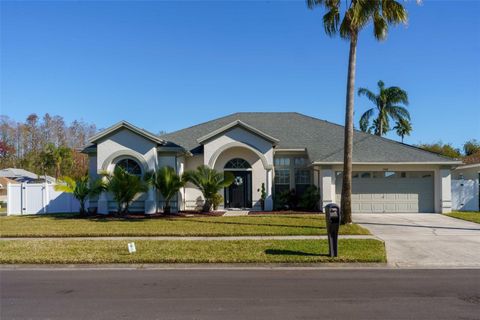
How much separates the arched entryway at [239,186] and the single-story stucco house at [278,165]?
56 mm

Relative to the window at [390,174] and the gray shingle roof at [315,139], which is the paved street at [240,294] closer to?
the window at [390,174]

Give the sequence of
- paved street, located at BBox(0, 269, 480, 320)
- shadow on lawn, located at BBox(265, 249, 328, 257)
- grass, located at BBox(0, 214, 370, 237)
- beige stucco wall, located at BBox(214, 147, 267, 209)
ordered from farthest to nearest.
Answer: beige stucco wall, located at BBox(214, 147, 267, 209)
grass, located at BBox(0, 214, 370, 237)
shadow on lawn, located at BBox(265, 249, 328, 257)
paved street, located at BBox(0, 269, 480, 320)

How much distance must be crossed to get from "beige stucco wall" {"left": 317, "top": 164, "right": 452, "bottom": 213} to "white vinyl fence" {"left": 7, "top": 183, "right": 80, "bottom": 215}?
14306 millimetres

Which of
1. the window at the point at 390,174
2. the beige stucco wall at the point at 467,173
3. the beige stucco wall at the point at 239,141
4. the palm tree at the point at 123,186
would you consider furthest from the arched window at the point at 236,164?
the beige stucco wall at the point at 467,173

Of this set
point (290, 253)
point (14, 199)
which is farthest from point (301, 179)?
point (14, 199)

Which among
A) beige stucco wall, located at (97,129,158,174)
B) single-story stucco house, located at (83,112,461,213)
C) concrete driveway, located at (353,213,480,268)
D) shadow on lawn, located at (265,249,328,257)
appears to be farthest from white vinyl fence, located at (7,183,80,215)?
shadow on lawn, located at (265,249,328,257)

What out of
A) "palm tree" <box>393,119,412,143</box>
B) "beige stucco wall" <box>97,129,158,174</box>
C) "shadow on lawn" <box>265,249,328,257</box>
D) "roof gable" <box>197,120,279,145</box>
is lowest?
"shadow on lawn" <box>265,249,328,257</box>

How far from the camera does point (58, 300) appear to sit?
23.7ft

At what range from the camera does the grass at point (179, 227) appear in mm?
14531

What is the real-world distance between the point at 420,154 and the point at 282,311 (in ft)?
60.3

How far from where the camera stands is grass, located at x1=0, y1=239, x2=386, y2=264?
10367 millimetres

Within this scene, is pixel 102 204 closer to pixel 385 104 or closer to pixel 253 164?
pixel 253 164

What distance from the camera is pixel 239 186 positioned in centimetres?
2383

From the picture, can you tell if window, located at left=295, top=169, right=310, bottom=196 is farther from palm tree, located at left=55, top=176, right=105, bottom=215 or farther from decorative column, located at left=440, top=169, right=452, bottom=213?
palm tree, located at left=55, top=176, right=105, bottom=215
